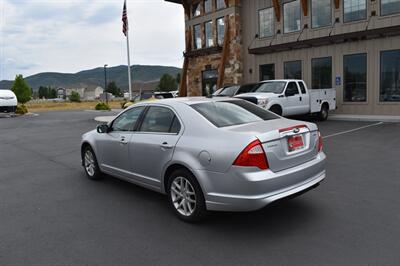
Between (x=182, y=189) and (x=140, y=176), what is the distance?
3.17 ft

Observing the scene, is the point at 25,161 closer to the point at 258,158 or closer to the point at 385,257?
the point at 258,158

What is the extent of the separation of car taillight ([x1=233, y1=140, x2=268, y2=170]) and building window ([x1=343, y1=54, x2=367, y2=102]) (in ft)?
52.9

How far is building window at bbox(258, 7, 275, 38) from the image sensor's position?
2187 cm

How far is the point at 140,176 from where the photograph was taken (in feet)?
17.6

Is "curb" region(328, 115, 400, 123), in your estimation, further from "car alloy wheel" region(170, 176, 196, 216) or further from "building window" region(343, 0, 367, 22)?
"car alloy wheel" region(170, 176, 196, 216)

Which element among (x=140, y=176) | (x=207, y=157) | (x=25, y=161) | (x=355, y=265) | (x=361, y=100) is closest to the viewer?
(x=355, y=265)

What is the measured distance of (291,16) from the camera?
68.5 ft

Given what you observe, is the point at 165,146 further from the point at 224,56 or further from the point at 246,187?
the point at 224,56

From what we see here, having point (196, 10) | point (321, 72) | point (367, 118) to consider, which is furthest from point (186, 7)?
point (367, 118)

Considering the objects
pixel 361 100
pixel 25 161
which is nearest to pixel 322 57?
pixel 361 100

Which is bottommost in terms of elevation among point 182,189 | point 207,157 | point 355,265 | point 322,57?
point 355,265

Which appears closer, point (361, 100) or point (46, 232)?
point (46, 232)

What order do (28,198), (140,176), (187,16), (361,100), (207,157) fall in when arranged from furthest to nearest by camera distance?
(187,16), (361,100), (28,198), (140,176), (207,157)

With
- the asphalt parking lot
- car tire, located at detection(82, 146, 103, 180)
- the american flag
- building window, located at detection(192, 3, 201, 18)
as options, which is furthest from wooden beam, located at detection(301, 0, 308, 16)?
car tire, located at detection(82, 146, 103, 180)
